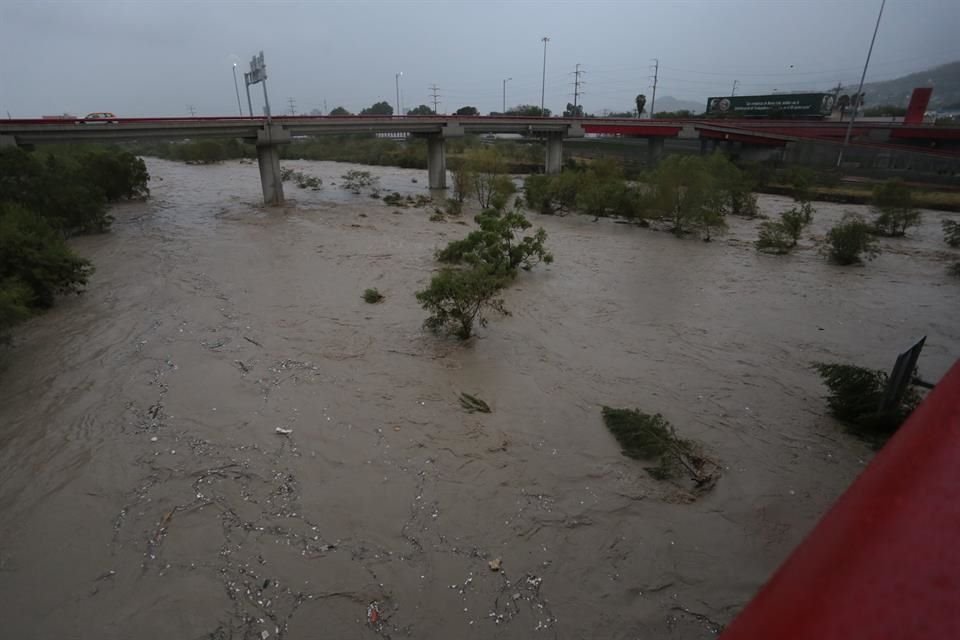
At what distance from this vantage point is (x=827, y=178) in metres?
39.5

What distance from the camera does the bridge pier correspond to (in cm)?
3182

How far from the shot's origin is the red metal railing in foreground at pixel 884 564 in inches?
39.5

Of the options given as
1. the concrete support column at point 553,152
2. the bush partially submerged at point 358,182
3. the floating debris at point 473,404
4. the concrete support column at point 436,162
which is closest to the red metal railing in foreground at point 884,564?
the floating debris at point 473,404

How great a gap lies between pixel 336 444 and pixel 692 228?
2454cm

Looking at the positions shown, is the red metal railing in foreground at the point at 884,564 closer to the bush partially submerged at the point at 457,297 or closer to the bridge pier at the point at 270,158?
the bush partially submerged at the point at 457,297

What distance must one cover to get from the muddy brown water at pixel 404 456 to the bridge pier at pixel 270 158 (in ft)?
54.2

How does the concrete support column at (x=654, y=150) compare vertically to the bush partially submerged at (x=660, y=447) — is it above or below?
above

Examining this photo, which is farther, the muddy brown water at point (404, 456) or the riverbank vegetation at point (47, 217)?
the riverbank vegetation at point (47, 217)

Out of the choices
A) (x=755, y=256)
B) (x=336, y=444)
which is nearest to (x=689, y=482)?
(x=336, y=444)

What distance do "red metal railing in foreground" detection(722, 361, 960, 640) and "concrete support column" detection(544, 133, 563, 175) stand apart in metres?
51.5

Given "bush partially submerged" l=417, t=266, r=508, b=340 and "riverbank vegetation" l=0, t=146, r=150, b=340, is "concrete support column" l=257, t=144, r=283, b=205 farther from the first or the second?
"bush partially submerged" l=417, t=266, r=508, b=340

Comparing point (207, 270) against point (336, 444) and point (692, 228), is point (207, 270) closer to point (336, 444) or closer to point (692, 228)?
point (336, 444)

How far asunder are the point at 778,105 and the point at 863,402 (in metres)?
66.2

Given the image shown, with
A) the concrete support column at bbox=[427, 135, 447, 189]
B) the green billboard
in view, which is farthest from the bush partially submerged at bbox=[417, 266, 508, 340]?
the green billboard
